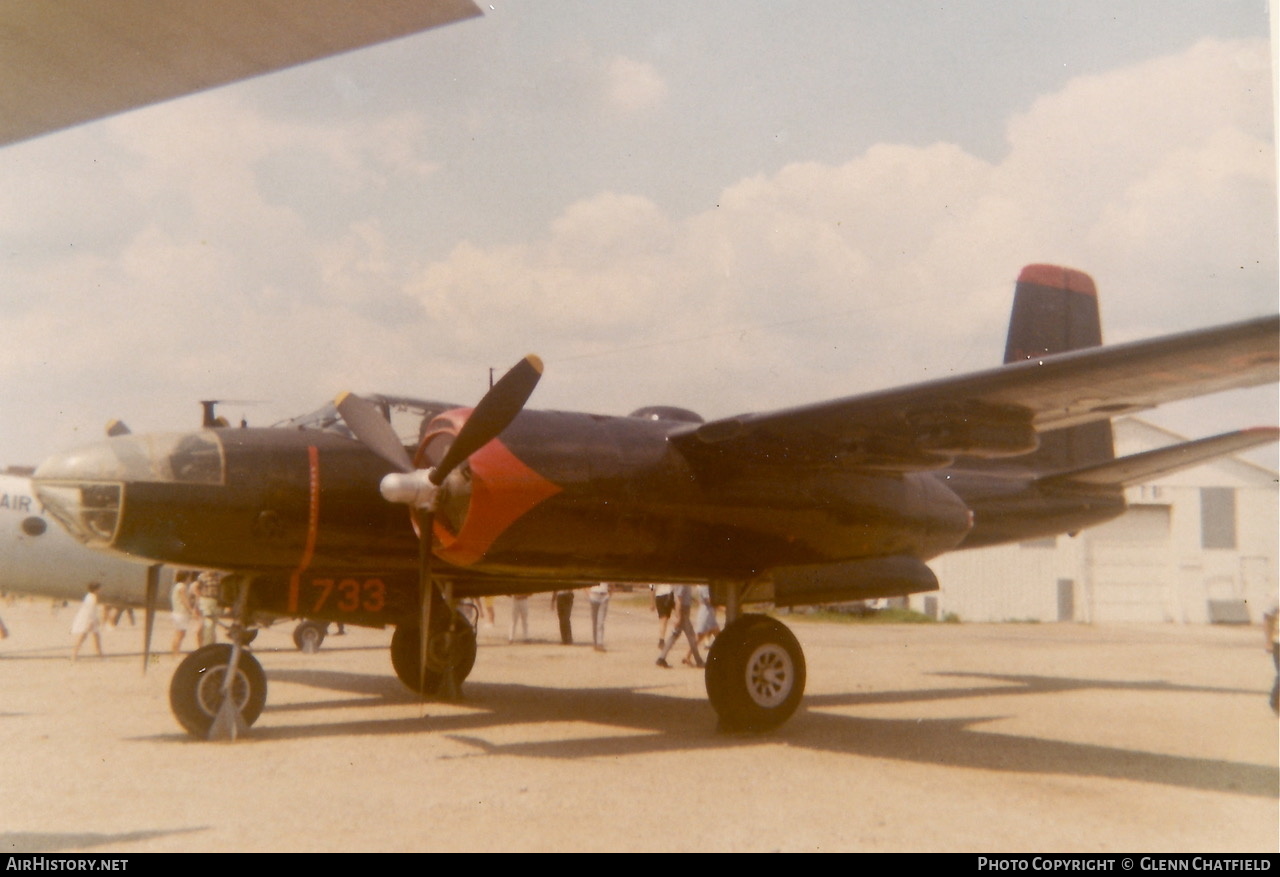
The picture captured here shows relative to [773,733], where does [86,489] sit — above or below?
above

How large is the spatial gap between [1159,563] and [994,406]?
27.1 metres

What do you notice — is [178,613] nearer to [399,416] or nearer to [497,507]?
[399,416]

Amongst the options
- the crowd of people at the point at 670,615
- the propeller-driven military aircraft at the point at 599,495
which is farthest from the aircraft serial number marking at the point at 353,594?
the crowd of people at the point at 670,615

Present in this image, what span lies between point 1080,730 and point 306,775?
7.49 meters

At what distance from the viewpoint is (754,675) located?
371 inches

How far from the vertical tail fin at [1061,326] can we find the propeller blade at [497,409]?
8490 mm

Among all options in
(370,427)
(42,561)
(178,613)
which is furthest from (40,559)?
(370,427)

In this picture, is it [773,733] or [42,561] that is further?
[42,561]

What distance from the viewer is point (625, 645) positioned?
22.7 metres

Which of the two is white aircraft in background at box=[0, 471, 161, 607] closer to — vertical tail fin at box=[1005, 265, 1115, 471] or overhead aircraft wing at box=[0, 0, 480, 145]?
overhead aircraft wing at box=[0, 0, 480, 145]

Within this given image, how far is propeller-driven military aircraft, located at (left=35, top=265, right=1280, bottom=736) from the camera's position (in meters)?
8.09

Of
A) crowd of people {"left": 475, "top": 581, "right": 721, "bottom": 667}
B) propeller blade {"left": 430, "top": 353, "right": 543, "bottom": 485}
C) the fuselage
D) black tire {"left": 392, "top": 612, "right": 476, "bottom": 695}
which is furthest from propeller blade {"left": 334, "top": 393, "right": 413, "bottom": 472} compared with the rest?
crowd of people {"left": 475, "top": 581, "right": 721, "bottom": 667}

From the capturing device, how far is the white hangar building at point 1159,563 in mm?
30625

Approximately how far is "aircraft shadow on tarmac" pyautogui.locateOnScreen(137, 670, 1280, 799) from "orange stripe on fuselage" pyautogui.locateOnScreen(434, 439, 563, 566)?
68.5 inches
